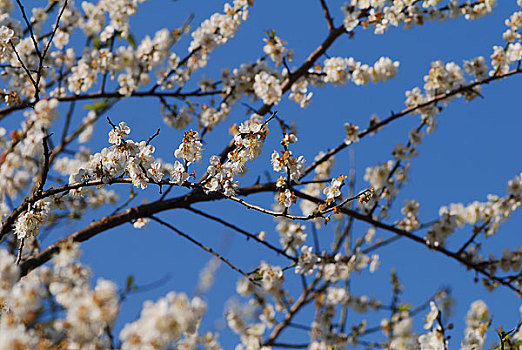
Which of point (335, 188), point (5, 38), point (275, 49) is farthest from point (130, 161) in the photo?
point (275, 49)

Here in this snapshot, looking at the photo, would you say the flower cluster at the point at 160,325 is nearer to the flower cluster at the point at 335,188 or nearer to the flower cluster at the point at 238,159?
the flower cluster at the point at 238,159

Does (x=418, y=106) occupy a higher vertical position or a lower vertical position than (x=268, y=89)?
lower

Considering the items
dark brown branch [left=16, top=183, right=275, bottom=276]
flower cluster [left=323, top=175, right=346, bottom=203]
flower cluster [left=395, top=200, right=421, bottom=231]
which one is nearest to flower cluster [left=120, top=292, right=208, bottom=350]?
flower cluster [left=323, top=175, right=346, bottom=203]

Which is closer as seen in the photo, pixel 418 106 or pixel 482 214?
pixel 418 106

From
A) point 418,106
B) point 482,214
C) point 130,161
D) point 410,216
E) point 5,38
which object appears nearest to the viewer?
point 130,161

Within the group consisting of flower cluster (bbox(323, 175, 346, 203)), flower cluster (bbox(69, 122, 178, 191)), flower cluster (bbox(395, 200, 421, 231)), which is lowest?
flower cluster (bbox(323, 175, 346, 203))

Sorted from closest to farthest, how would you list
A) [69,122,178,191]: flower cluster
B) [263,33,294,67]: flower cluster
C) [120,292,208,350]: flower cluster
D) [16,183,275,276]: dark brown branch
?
[120,292,208,350]: flower cluster, [69,122,178,191]: flower cluster, [16,183,275,276]: dark brown branch, [263,33,294,67]: flower cluster

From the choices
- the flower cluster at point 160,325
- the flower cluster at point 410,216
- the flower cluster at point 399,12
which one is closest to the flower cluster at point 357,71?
the flower cluster at point 399,12

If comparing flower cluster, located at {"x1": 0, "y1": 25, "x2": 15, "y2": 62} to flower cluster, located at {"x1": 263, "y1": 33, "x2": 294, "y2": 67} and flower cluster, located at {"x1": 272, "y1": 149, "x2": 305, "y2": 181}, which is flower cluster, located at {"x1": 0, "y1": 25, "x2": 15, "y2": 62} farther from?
flower cluster, located at {"x1": 263, "y1": 33, "x2": 294, "y2": 67}

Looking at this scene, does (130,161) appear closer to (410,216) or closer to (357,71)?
(357,71)

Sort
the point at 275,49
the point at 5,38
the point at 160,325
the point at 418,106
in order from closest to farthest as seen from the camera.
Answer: the point at 160,325 → the point at 5,38 → the point at 418,106 → the point at 275,49

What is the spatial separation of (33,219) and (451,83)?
3326mm

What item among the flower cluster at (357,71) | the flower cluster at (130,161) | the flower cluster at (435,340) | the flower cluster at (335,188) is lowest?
the flower cluster at (435,340)

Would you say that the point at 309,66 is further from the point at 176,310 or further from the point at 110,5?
the point at 176,310
